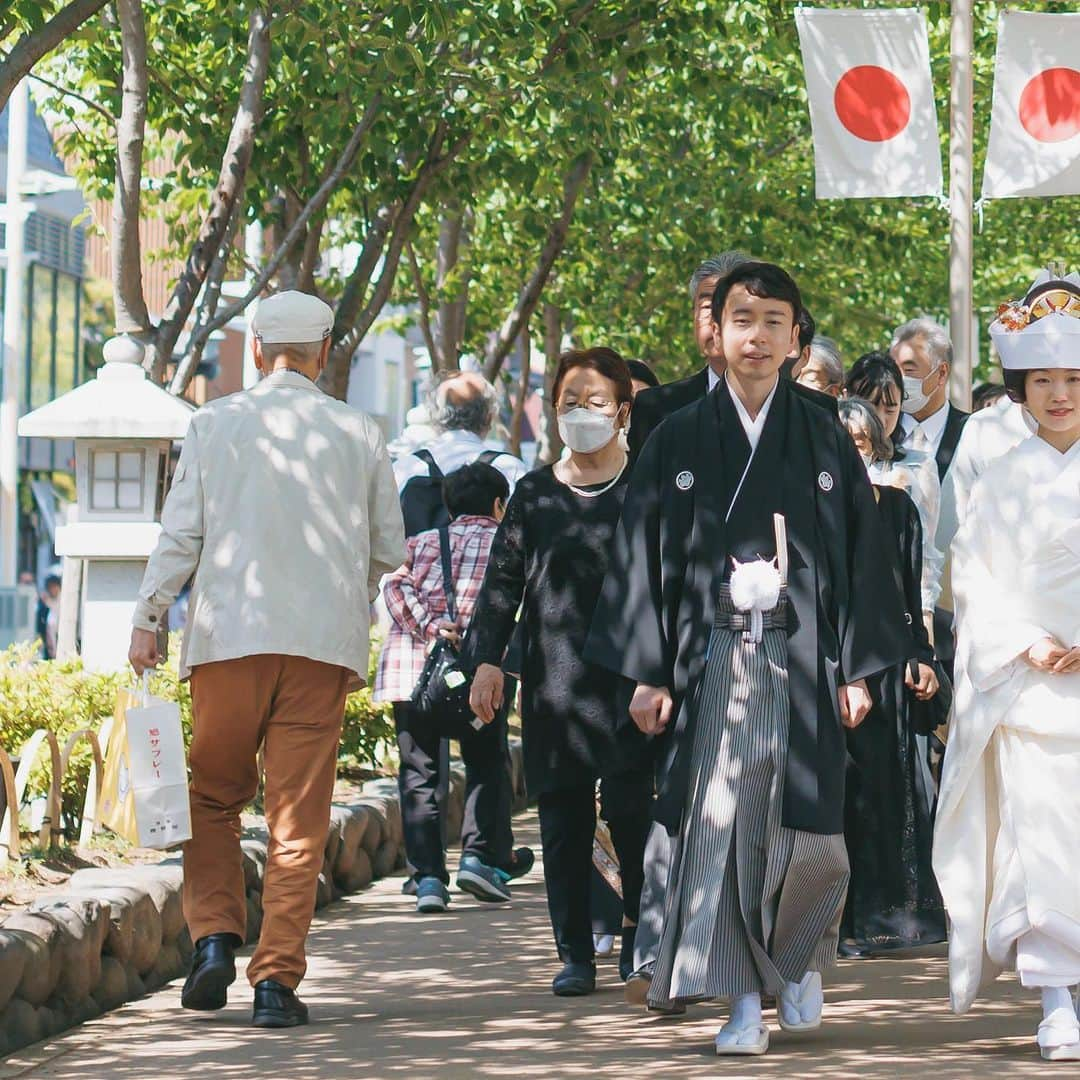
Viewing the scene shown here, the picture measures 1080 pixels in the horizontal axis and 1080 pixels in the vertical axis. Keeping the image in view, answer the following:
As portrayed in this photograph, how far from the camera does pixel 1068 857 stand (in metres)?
5.95

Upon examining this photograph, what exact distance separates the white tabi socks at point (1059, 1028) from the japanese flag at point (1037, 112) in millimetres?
5836

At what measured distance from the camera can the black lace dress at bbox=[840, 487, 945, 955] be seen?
24.7ft

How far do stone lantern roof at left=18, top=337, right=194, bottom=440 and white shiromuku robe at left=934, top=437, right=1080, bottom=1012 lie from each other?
5061mm

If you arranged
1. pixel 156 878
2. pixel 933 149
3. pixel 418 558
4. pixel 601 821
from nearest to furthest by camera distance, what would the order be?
pixel 156 878
pixel 601 821
pixel 418 558
pixel 933 149

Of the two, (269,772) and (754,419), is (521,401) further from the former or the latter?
(754,419)

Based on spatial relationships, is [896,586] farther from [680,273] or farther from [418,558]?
[680,273]

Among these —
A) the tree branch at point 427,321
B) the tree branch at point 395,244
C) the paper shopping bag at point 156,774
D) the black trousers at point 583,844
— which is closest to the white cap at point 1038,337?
the black trousers at point 583,844

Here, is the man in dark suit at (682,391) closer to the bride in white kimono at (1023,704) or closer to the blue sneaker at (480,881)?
the bride in white kimono at (1023,704)

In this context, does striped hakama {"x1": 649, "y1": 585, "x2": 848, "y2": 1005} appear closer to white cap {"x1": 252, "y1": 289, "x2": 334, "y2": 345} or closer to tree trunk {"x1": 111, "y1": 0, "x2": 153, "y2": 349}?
white cap {"x1": 252, "y1": 289, "x2": 334, "y2": 345}

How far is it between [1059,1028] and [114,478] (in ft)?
19.8

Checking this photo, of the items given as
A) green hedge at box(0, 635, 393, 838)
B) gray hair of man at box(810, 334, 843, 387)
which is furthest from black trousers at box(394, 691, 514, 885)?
gray hair of man at box(810, 334, 843, 387)

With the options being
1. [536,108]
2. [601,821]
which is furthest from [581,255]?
[601,821]

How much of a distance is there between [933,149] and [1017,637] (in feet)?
17.6

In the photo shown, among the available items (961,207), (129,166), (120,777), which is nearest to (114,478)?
(129,166)
